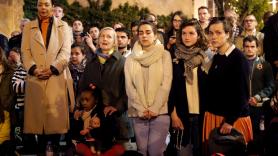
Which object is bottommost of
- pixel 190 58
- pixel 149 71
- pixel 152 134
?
pixel 152 134

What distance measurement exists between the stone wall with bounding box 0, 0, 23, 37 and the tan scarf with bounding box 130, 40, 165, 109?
727 centimetres

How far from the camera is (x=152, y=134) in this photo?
582 centimetres

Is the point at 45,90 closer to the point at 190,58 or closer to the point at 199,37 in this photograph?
the point at 190,58

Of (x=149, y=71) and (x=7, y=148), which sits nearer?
(x=149, y=71)

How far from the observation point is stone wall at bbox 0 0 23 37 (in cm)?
1258

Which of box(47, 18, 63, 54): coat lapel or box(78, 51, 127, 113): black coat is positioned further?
box(47, 18, 63, 54): coat lapel

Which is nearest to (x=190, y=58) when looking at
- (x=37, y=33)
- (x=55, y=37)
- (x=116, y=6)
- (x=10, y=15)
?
(x=55, y=37)

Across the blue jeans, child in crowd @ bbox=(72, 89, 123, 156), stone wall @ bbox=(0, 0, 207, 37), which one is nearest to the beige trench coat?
child in crowd @ bbox=(72, 89, 123, 156)

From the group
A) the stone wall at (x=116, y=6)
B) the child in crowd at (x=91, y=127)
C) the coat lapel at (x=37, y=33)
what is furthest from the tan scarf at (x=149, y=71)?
the stone wall at (x=116, y=6)

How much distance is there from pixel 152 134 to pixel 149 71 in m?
0.74

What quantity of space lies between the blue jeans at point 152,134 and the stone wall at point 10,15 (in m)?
7.55

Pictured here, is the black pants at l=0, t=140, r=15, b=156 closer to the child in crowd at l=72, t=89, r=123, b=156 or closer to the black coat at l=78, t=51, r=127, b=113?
the child in crowd at l=72, t=89, r=123, b=156

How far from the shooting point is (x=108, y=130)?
6039 millimetres

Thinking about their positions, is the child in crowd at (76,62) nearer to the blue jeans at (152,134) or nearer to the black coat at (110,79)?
the black coat at (110,79)
